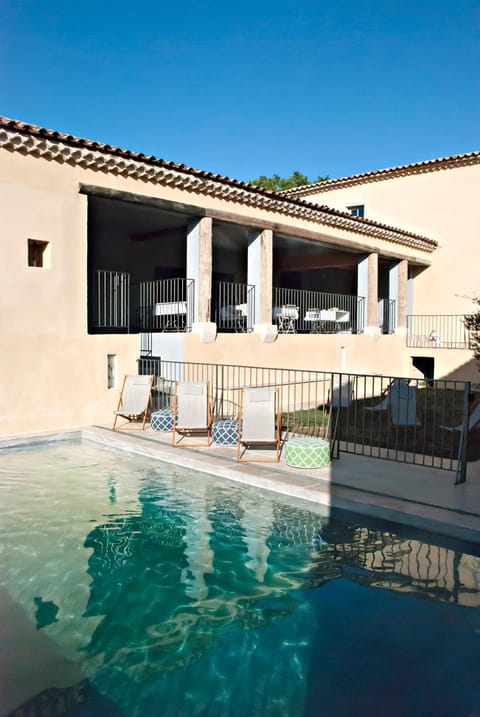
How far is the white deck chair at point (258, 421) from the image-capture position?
8.31 meters

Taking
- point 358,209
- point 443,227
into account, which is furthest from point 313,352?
point 358,209

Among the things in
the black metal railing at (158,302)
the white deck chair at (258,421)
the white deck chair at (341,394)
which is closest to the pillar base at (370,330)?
the white deck chair at (341,394)

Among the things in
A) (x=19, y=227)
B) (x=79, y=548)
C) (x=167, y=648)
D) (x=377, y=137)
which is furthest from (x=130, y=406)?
(x=377, y=137)

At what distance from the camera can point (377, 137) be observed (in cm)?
2694

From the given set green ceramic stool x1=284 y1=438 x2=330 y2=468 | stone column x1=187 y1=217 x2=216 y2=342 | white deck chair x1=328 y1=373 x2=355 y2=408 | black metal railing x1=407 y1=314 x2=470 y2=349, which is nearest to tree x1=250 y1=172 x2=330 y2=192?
black metal railing x1=407 y1=314 x2=470 y2=349

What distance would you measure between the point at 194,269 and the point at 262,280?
218 centimetres

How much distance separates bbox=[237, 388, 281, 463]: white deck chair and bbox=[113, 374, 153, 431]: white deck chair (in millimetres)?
2385

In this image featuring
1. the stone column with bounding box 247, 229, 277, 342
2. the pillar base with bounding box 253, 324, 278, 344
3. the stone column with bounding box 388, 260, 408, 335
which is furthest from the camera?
the stone column with bounding box 388, 260, 408, 335

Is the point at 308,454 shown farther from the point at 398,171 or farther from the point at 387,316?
the point at 398,171

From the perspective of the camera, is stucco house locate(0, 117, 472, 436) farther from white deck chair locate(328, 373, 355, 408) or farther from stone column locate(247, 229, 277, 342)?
white deck chair locate(328, 373, 355, 408)

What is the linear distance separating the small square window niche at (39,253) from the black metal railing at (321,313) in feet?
24.3

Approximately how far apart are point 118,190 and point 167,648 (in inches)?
361

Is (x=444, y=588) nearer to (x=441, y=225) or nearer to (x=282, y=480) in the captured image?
(x=282, y=480)

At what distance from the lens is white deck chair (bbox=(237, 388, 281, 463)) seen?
327 inches
